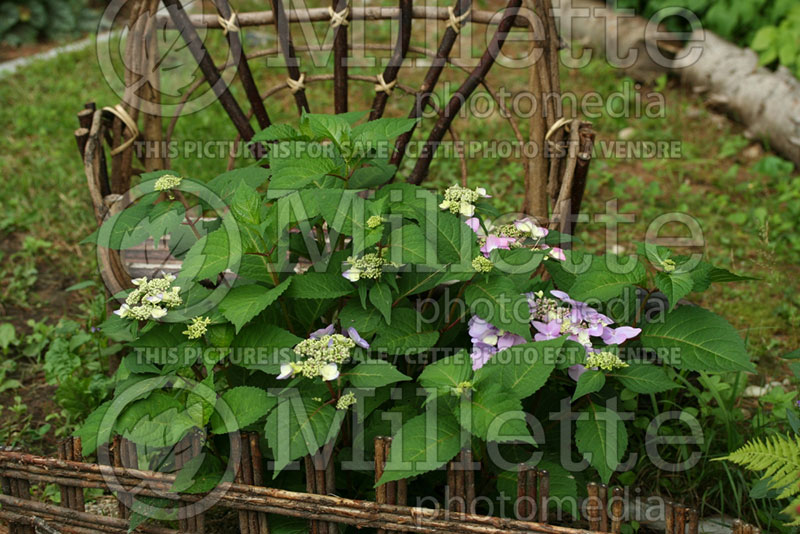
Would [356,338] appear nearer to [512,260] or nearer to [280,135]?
[512,260]

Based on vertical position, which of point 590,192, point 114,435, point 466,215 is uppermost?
point 590,192

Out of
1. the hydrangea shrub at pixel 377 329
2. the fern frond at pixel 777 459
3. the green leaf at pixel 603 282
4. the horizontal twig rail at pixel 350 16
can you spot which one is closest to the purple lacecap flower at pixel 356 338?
→ the hydrangea shrub at pixel 377 329

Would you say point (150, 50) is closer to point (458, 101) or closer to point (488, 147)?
point (458, 101)

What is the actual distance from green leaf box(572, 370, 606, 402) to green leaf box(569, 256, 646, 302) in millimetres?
163

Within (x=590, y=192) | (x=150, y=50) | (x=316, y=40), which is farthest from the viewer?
(x=316, y=40)

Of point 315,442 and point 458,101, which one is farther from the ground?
point 458,101

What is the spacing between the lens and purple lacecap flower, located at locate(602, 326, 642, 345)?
5.19 feet

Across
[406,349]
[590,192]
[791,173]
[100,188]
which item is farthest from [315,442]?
[791,173]

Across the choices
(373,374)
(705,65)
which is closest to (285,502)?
(373,374)

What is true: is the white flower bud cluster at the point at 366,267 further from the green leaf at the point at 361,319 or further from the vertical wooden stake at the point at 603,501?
the vertical wooden stake at the point at 603,501

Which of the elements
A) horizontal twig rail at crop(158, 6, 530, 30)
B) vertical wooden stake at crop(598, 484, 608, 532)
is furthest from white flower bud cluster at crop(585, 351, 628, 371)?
horizontal twig rail at crop(158, 6, 530, 30)

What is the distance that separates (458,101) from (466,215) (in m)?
0.71

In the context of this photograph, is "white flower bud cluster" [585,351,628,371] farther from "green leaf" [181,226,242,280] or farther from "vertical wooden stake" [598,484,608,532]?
"green leaf" [181,226,242,280]

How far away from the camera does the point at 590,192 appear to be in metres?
3.67
